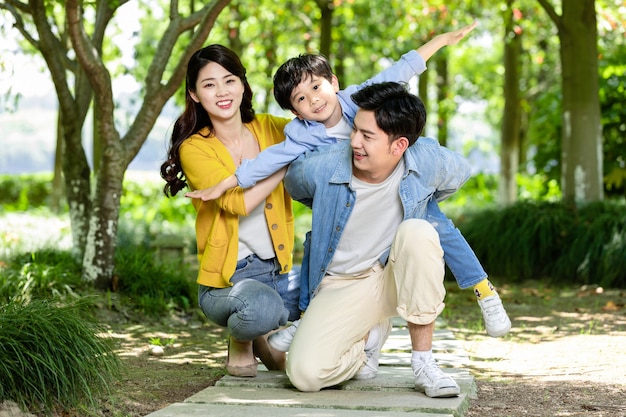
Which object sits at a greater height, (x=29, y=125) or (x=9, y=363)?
(x=29, y=125)

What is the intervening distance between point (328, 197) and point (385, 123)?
1.46 feet

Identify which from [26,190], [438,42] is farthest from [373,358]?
[26,190]

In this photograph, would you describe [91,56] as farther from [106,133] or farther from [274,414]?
[274,414]

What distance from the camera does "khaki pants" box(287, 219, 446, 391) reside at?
12.5ft

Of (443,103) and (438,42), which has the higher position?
(443,103)

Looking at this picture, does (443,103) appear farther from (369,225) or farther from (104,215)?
(369,225)

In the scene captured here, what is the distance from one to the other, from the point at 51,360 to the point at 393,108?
1.80 metres

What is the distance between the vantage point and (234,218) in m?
4.24

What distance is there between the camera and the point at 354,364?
409cm

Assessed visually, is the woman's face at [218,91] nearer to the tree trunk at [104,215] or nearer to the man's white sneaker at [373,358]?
the man's white sneaker at [373,358]

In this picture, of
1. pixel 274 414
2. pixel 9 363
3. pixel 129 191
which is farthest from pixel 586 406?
pixel 129 191

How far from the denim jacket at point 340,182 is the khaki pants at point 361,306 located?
0.14m

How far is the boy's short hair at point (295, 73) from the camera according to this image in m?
4.22

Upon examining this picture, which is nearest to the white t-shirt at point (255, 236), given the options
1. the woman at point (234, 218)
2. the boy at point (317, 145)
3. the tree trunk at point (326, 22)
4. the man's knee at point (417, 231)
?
the woman at point (234, 218)
